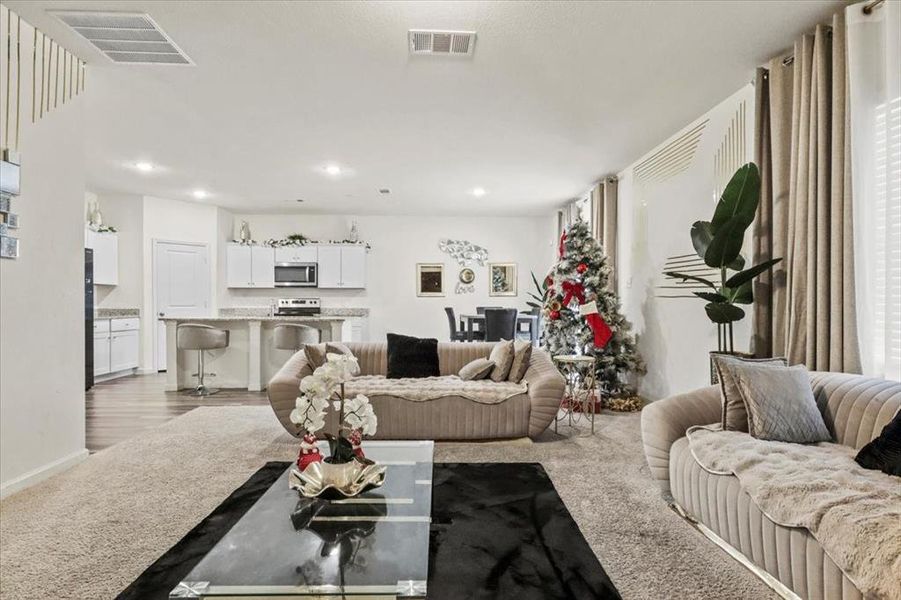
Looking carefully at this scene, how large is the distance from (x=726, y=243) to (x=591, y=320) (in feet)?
6.81

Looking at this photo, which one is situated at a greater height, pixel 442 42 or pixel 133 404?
pixel 442 42

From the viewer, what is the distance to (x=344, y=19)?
2.89 m

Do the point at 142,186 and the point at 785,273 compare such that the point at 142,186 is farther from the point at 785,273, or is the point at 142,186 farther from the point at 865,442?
the point at 865,442

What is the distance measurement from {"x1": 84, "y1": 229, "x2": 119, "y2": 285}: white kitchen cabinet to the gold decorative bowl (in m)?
6.84

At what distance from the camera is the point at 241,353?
638 cm

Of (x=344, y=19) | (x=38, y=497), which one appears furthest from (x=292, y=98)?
(x=38, y=497)

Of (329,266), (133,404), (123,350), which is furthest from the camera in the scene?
(329,266)

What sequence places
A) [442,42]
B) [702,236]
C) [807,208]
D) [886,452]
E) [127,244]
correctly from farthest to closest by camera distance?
[127,244]
[702,236]
[442,42]
[807,208]
[886,452]

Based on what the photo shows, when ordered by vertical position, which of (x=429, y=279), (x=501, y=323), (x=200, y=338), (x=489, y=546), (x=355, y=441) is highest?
(x=429, y=279)

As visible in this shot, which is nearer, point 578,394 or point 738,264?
point 738,264

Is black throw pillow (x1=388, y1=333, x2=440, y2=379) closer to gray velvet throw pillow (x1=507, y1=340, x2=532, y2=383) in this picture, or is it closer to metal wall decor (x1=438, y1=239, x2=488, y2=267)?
gray velvet throw pillow (x1=507, y1=340, x2=532, y2=383)

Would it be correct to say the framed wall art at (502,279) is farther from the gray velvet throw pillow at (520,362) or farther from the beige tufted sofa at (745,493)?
the beige tufted sofa at (745,493)

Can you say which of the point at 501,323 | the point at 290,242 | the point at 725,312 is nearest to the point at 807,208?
the point at 725,312

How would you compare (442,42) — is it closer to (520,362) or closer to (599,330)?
(520,362)
